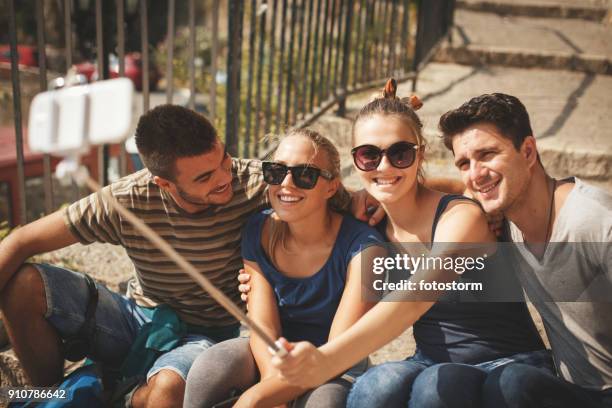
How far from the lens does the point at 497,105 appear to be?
77.5 inches

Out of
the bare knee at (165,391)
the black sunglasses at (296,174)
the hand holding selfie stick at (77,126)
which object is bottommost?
the bare knee at (165,391)

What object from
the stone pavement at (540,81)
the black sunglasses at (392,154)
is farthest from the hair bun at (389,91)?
the stone pavement at (540,81)

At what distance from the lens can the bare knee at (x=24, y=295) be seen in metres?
2.36

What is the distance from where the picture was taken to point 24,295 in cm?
236

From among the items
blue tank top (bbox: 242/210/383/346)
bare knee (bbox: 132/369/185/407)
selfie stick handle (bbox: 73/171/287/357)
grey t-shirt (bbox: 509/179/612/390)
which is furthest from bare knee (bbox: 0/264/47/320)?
grey t-shirt (bbox: 509/179/612/390)

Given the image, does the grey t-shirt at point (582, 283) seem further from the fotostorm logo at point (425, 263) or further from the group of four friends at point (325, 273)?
the fotostorm logo at point (425, 263)

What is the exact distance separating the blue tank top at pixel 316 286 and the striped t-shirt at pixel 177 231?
0.19 meters

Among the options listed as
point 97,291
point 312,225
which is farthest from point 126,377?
point 312,225

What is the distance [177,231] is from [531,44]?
17.2 feet

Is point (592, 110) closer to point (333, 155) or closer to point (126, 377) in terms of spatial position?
point (333, 155)

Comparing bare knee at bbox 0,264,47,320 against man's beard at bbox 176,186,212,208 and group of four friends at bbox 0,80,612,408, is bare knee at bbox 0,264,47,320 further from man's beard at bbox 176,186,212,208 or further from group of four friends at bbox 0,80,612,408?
man's beard at bbox 176,186,212,208

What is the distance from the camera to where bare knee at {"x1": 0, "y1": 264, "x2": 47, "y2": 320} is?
2.36m

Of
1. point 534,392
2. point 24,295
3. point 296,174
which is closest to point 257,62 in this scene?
point 296,174

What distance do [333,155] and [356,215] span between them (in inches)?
10.0
